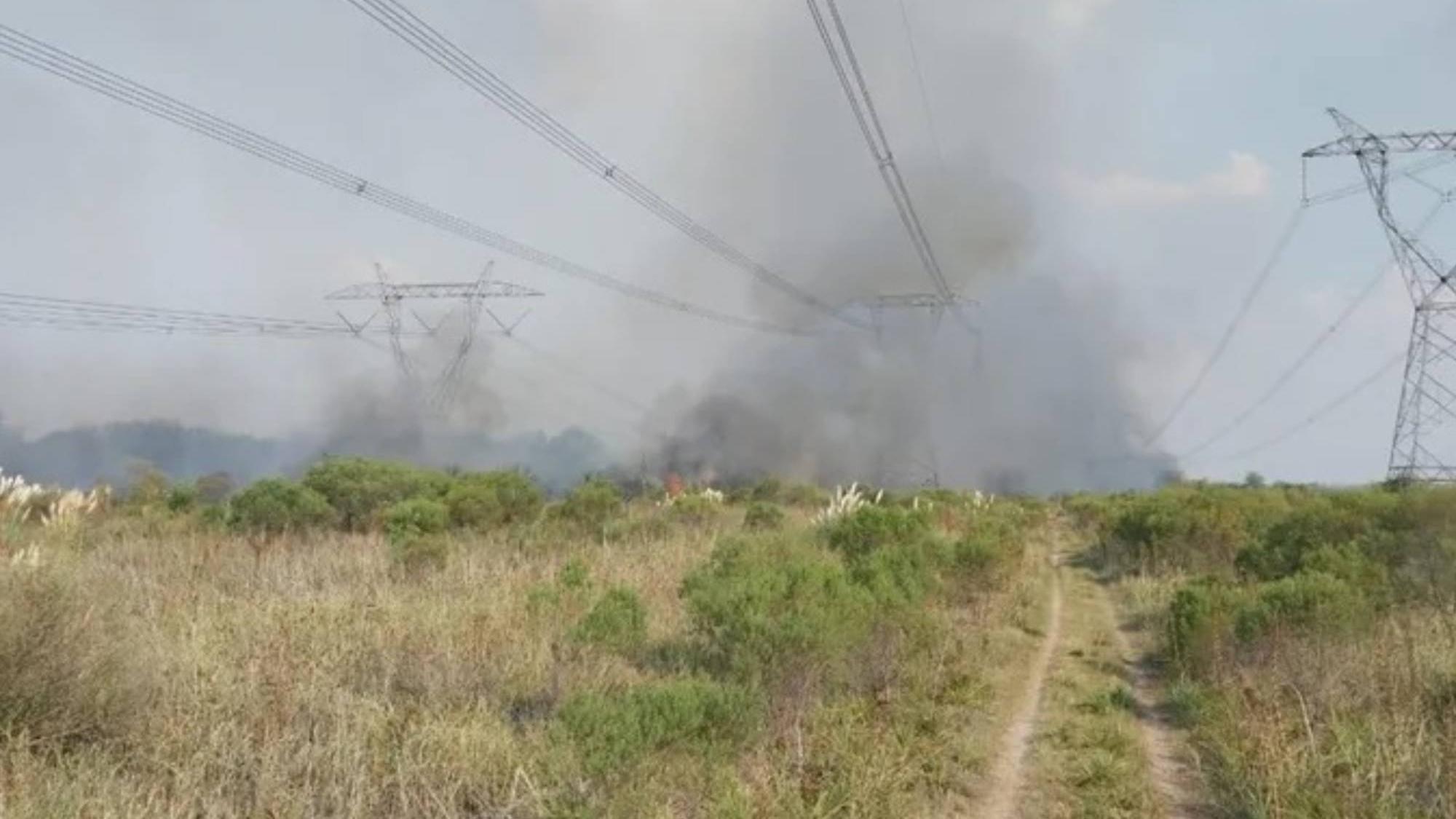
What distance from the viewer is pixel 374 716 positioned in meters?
8.42

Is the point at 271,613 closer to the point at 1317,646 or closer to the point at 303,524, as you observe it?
the point at 1317,646

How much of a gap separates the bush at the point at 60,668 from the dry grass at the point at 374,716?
12mm

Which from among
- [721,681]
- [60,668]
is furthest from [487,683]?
[60,668]

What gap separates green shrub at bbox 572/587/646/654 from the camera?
442 inches

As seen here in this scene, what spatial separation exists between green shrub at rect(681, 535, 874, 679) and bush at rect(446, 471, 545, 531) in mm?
18655

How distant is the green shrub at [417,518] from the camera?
25469 millimetres

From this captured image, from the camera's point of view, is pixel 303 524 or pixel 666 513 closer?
pixel 303 524

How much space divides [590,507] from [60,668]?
80.6 feet

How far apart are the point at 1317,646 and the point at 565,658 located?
26.6 ft

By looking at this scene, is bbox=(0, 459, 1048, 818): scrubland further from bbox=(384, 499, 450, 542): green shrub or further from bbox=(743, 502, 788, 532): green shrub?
bbox=(743, 502, 788, 532): green shrub

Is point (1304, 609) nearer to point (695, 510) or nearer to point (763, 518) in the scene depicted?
point (763, 518)

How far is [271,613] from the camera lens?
11.6 meters

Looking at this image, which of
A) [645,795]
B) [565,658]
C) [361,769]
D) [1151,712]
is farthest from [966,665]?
[361,769]

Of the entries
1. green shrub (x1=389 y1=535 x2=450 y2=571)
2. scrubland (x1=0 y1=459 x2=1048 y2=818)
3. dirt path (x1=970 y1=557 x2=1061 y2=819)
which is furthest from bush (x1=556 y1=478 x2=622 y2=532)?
dirt path (x1=970 y1=557 x2=1061 y2=819)
